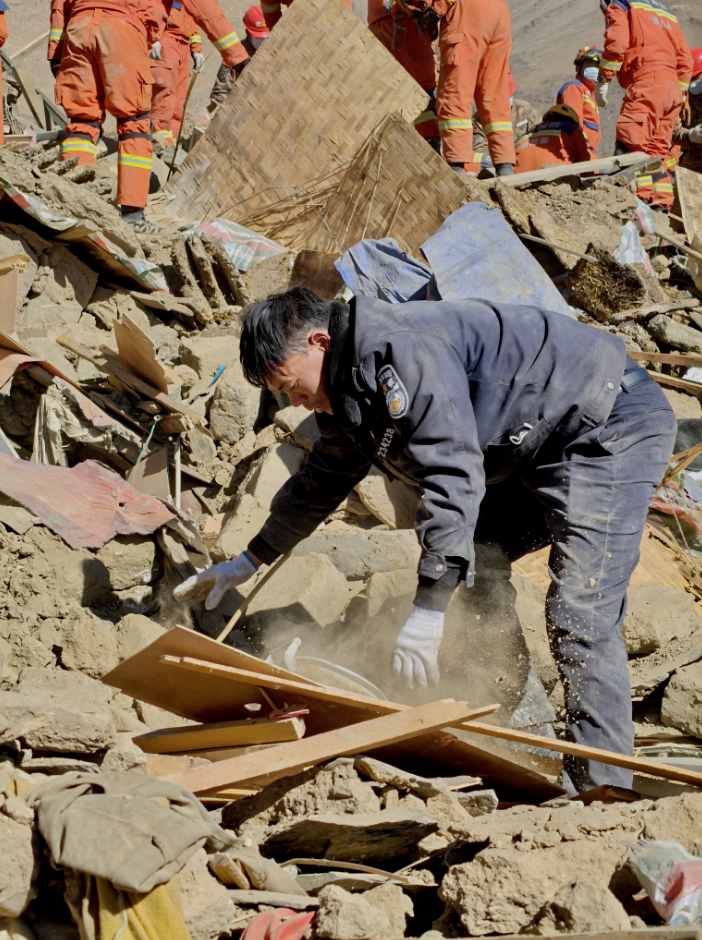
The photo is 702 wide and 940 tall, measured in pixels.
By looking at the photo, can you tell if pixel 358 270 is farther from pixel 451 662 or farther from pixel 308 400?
pixel 451 662

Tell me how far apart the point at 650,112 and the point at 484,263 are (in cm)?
442

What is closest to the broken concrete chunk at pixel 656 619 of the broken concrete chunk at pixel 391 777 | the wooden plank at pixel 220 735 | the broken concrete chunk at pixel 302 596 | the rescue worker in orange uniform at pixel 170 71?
the broken concrete chunk at pixel 302 596

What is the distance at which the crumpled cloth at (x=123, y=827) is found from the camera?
1508 mm

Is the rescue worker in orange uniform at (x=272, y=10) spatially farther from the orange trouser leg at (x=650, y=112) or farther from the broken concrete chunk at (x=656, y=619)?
the broken concrete chunk at (x=656, y=619)

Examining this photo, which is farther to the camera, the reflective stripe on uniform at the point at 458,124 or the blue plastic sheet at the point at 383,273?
the reflective stripe on uniform at the point at 458,124

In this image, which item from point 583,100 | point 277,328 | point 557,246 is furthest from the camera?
point 583,100

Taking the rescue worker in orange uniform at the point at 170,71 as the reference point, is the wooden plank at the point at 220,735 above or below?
below

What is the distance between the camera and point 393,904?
5.86ft

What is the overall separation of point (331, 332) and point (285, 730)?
1179 mm

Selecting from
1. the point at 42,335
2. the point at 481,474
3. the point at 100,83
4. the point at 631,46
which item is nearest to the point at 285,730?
the point at 481,474

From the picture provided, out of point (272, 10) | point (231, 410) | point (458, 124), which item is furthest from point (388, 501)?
point (272, 10)

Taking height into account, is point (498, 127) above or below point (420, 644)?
above

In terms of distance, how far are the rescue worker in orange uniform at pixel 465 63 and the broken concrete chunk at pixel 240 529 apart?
147 inches

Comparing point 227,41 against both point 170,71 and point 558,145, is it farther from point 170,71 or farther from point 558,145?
point 558,145
